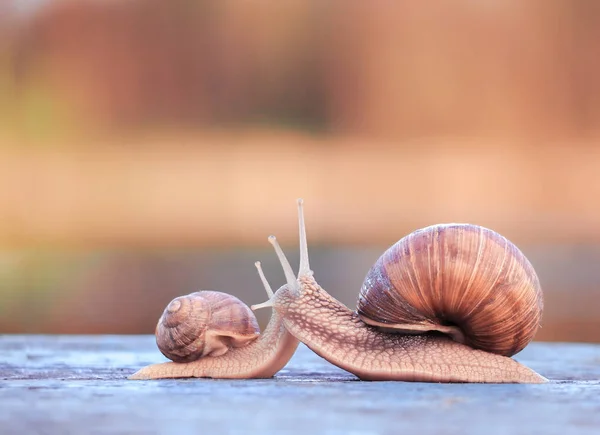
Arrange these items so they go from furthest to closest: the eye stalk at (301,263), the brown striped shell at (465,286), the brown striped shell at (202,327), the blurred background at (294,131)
A: the blurred background at (294,131), the eye stalk at (301,263), the brown striped shell at (202,327), the brown striped shell at (465,286)

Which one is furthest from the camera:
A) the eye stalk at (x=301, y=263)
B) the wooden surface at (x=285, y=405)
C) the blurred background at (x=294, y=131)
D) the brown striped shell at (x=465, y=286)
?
the blurred background at (x=294, y=131)

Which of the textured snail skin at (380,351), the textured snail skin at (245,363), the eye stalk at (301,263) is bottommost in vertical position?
the textured snail skin at (245,363)

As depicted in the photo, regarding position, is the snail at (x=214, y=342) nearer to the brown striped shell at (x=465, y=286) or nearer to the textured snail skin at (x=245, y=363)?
the textured snail skin at (x=245, y=363)

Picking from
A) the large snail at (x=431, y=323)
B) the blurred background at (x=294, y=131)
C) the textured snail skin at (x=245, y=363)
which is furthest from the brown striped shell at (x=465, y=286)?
the blurred background at (x=294, y=131)

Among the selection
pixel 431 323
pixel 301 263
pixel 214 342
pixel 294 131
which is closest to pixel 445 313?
pixel 431 323

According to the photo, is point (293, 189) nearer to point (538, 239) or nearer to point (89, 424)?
point (538, 239)

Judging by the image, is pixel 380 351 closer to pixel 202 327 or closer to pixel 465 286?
pixel 465 286

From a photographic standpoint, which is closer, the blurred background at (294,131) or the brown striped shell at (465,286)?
the brown striped shell at (465,286)

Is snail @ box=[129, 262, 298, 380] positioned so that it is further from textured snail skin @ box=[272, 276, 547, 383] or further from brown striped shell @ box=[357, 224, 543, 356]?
brown striped shell @ box=[357, 224, 543, 356]

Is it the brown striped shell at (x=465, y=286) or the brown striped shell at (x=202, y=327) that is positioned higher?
the brown striped shell at (x=465, y=286)
